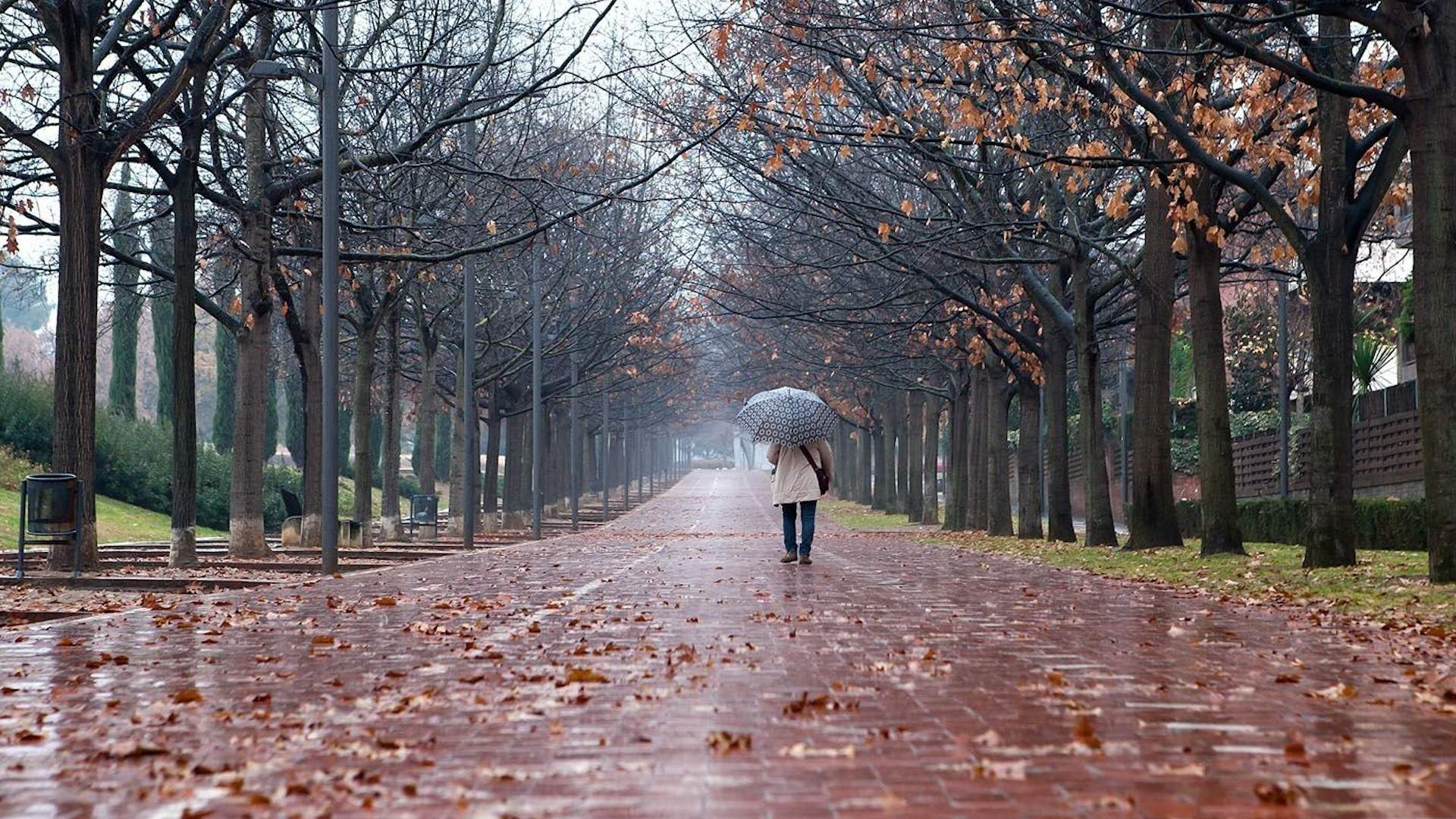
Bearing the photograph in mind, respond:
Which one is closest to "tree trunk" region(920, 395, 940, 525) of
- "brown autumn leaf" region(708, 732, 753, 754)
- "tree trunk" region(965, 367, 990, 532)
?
"tree trunk" region(965, 367, 990, 532)

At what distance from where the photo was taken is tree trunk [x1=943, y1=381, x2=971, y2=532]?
40469 millimetres

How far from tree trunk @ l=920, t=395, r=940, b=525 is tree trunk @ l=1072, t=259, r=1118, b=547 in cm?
1866

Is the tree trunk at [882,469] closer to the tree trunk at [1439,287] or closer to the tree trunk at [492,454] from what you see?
the tree trunk at [492,454]

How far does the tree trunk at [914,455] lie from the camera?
48.1 metres

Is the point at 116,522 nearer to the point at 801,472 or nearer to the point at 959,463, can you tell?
the point at 959,463

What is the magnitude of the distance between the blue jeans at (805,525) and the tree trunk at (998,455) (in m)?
13.2

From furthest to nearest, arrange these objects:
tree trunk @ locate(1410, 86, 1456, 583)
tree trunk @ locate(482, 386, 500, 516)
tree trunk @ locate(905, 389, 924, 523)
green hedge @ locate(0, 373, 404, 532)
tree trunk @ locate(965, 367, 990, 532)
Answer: tree trunk @ locate(905, 389, 924, 523)
tree trunk @ locate(482, 386, 500, 516)
green hedge @ locate(0, 373, 404, 532)
tree trunk @ locate(965, 367, 990, 532)
tree trunk @ locate(1410, 86, 1456, 583)

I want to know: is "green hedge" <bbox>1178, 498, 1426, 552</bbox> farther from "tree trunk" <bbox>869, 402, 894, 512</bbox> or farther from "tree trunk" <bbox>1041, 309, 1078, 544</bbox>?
"tree trunk" <bbox>869, 402, 894, 512</bbox>

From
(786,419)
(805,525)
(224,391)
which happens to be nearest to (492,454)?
(224,391)

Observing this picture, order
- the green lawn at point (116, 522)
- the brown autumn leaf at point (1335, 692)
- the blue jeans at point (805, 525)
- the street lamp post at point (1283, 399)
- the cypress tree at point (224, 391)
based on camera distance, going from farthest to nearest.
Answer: the cypress tree at point (224, 391), the street lamp post at point (1283, 399), the green lawn at point (116, 522), the blue jeans at point (805, 525), the brown autumn leaf at point (1335, 692)

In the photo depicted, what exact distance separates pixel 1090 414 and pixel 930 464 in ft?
86.4

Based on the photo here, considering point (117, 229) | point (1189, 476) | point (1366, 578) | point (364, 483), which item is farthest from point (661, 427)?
point (1366, 578)

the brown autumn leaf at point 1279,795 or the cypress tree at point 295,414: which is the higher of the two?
the cypress tree at point 295,414

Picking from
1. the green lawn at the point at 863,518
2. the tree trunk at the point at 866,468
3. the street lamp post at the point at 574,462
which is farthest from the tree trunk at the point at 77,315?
the tree trunk at the point at 866,468
